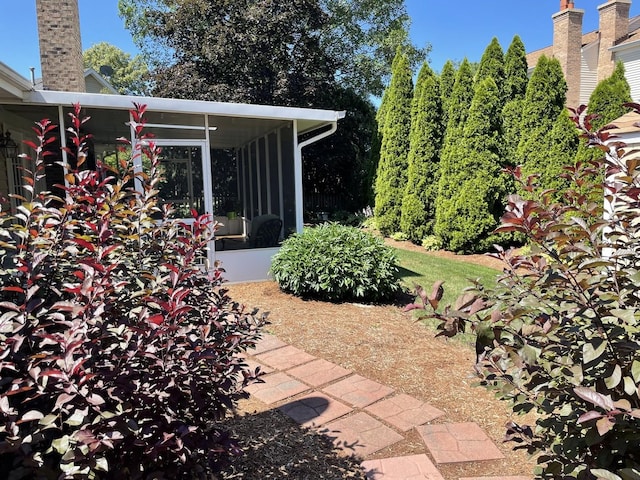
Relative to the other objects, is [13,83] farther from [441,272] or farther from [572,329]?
[441,272]

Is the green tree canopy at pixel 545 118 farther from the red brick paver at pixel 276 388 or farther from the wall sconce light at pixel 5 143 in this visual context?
the wall sconce light at pixel 5 143

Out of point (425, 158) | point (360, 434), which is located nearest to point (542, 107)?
point (425, 158)

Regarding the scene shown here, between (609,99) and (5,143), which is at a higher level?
(609,99)

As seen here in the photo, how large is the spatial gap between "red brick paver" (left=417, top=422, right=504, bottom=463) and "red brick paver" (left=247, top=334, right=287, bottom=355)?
6.21ft

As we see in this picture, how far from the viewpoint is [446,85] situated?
10.8 metres

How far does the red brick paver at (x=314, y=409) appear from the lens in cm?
296

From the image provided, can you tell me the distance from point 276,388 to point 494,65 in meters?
9.33

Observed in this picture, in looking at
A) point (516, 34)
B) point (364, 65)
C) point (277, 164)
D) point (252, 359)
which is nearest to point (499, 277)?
point (252, 359)

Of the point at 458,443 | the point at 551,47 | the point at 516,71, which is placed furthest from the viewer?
the point at 551,47

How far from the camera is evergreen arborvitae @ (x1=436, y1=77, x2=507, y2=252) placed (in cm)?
952

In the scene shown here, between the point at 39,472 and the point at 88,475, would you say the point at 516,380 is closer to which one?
the point at 88,475

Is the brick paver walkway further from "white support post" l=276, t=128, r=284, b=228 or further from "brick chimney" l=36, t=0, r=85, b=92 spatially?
"brick chimney" l=36, t=0, r=85, b=92

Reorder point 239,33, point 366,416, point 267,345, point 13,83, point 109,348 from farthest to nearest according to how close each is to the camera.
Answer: point 239,33 < point 13,83 < point 267,345 < point 366,416 < point 109,348

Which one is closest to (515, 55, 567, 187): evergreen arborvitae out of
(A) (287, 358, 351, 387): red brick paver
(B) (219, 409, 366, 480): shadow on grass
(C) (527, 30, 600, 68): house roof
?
(A) (287, 358, 351, 387): red brick paver
